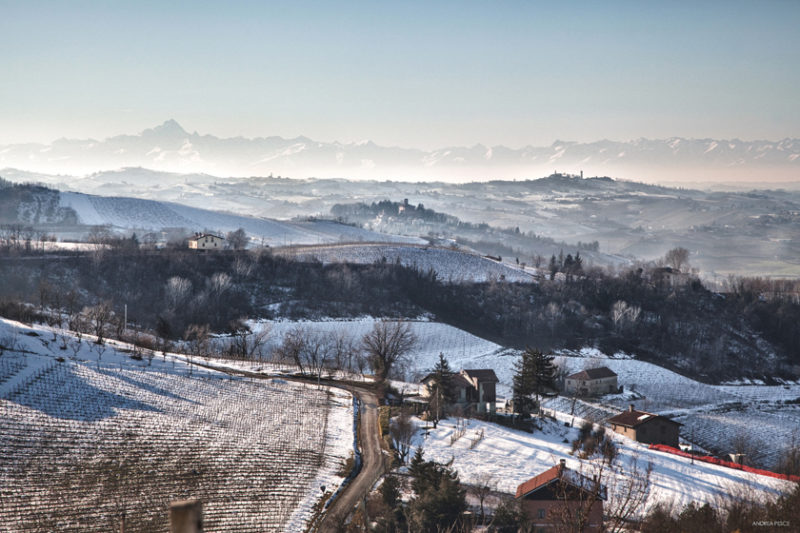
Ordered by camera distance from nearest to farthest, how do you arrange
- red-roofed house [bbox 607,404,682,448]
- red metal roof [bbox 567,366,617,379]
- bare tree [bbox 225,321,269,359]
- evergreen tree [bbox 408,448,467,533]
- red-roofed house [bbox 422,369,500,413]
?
evergreen tree [bbox 408,448,467,533]
red-roofed house [bbox 607,404,682,448]
red-roofed house [bbox 422,369,500,413]
bare tree [bbox 225,321,269,359]
red metal roof [bbox 567,366,617,379]

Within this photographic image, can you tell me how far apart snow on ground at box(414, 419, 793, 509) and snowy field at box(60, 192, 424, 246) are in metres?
104

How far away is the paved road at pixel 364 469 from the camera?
27095mm

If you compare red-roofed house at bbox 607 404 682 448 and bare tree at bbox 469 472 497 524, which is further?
red-roofed house at bbox 607 404 682 448

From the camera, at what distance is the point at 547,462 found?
125 ft

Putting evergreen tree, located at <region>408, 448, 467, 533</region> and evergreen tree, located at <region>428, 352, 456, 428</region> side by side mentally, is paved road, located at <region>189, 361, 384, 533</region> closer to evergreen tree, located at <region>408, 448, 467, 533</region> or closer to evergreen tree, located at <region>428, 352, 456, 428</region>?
evergreen tree, located at <region>408, 448, 467, 533</region>

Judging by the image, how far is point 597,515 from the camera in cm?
2734

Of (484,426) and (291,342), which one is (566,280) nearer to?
(291,342)

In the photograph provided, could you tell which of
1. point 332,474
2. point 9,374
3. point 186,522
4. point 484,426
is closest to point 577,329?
point 484,426

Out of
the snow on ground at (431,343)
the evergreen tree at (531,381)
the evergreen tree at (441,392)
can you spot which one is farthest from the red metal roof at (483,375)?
the snow on ground at (431,343)

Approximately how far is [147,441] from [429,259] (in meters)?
83.3

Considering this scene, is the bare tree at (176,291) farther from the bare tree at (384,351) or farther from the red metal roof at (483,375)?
the red metal roof at (483,375)

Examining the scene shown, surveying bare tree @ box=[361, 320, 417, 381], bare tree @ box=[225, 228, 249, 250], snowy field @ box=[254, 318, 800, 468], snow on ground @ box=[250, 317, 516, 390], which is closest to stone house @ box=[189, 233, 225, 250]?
bare tree @ box=[225, 228, 249, 250]

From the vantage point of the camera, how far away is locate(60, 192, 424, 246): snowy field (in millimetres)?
151250

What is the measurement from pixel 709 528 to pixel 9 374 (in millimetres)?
33734
